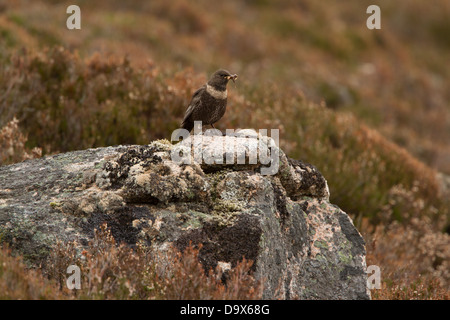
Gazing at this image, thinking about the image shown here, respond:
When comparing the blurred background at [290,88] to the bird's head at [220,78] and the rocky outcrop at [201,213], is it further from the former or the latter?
the bird's head at [220,78]

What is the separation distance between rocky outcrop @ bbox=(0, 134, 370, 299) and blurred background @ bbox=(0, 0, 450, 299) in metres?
0.96

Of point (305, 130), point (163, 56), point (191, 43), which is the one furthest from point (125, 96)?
point (191, 43)

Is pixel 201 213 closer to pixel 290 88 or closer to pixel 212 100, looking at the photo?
pixel 212 100

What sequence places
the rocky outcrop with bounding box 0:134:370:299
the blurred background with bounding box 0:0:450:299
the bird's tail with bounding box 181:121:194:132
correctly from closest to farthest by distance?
the rocky outcrop with bounding box 0:134:370:299
the bird's tail with bounding box 181:121:194:132
the blurred background with bounding box 0:0:450:299

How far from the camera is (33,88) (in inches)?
268

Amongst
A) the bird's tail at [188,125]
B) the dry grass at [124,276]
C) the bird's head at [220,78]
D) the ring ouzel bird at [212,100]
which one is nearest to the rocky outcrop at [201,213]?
the dry grass at [124,276]

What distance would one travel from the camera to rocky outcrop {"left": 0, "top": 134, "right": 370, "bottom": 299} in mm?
3293

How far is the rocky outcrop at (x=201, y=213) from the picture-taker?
3.29 m

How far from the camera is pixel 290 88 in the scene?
11.2m

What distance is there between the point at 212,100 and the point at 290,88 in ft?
22.7

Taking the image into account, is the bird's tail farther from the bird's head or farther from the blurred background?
the blurred background

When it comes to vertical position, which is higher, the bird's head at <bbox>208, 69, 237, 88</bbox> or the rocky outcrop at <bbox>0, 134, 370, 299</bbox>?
the bird's head at <bbox>208, 69, 237, 88</bbox>

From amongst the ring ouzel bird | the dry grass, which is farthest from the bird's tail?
the dry grass

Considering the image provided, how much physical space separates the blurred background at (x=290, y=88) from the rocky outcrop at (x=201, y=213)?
3.17 ft
